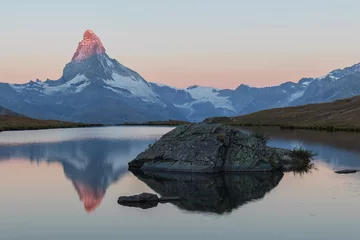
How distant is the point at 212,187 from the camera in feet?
157

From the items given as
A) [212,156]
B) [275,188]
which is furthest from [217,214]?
[212,156]

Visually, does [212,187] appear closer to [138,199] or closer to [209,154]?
[138,199]

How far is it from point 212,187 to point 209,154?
35.4ft

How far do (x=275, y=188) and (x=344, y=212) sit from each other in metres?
11.4

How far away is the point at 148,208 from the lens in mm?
38312

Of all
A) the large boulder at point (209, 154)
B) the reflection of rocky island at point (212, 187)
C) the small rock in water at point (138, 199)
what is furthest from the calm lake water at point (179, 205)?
the large boulder at point (209, 154)

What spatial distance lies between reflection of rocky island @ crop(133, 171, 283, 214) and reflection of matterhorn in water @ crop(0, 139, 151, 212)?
16.0ft

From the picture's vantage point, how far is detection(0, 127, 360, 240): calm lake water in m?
31.7

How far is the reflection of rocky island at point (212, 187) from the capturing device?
40312 millimetres

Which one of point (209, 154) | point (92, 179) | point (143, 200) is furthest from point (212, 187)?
point (92, 179)

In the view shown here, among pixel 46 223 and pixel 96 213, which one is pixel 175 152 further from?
pixel 46 223

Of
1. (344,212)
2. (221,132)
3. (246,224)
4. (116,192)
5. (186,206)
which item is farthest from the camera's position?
(221,132)

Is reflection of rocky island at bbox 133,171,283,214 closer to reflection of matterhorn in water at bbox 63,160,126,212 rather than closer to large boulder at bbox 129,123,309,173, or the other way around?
large boulder at bbox 129,123,309,173

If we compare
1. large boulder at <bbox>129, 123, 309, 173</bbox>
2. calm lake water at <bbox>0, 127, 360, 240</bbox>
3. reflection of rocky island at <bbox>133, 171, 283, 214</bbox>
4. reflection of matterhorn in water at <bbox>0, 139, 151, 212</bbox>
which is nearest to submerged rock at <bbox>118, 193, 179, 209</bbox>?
calm lake water at <bbox>0, 127, 360, 240</bbox>
